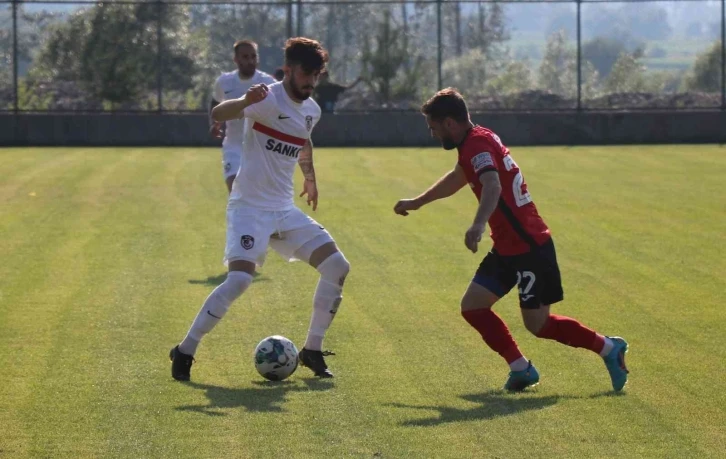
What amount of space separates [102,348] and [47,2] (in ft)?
83.1

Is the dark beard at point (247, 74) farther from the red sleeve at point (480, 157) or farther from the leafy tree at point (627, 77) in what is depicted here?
the leafy tree at point (627, 77)

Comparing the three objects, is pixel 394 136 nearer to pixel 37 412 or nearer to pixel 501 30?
pixel 501 30

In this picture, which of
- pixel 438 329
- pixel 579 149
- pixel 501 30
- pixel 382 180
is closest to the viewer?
pixel 438 329

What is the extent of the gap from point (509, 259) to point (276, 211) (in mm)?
1481

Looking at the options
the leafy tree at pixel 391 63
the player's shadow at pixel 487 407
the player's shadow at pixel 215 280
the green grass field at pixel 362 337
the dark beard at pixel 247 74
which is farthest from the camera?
the leafy tree at pixel 391 63

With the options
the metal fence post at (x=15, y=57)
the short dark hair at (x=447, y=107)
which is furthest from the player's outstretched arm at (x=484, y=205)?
the metal fence post at (x=15, y=57)

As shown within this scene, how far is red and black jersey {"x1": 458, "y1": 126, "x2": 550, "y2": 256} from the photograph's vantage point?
714cm

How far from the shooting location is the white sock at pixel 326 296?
7.94 metres

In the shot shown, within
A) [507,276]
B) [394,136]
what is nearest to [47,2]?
[394,136]

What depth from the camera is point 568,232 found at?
48.4 ft

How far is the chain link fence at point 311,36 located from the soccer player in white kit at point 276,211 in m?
23.8

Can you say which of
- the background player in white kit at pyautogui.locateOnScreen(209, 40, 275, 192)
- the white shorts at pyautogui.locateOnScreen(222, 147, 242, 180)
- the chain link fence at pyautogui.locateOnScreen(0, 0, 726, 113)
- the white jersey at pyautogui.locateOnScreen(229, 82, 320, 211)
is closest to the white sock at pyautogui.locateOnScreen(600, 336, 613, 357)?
the white jersey at pyautogui.locateOnScreen(229, 82, 320, 211)

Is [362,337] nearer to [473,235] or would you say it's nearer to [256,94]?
[256,94]

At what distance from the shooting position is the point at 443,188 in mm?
7551
